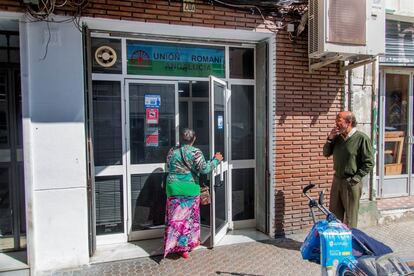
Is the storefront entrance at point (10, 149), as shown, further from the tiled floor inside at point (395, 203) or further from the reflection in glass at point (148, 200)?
the tiled floor inside at point (395, 203)

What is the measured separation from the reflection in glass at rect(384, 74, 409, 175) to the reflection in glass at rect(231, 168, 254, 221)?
2732 mm

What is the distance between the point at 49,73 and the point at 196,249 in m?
2.82

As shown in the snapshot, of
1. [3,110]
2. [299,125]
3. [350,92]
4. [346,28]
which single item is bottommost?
[299,125]

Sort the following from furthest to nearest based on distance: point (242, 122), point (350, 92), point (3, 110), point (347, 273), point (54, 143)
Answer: point (242, 122)
point (350, 92)
point (3, 110)
point (54, 143)
point (347, 273)

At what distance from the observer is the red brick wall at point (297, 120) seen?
14.9ft

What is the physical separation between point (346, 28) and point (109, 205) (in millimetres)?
3870

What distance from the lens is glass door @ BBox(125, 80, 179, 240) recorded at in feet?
14.8

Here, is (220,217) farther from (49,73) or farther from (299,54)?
(49,73)

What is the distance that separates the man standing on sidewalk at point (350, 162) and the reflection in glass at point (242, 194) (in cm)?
139

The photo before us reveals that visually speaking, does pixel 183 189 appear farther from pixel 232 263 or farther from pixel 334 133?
pixel 334 133

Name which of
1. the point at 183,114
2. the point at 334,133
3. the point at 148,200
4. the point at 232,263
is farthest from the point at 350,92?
the point at 148,200

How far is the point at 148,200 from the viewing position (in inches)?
Result: 183

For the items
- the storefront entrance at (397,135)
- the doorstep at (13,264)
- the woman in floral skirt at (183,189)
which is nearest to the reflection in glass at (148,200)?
the woman in floral skirt at (183,189)

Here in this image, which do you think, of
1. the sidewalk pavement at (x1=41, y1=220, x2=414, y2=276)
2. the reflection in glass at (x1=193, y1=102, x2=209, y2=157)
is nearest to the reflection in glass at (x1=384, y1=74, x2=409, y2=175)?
the sidewalk pavement at (x1=41, y1=220, x2=414, y2=276)
